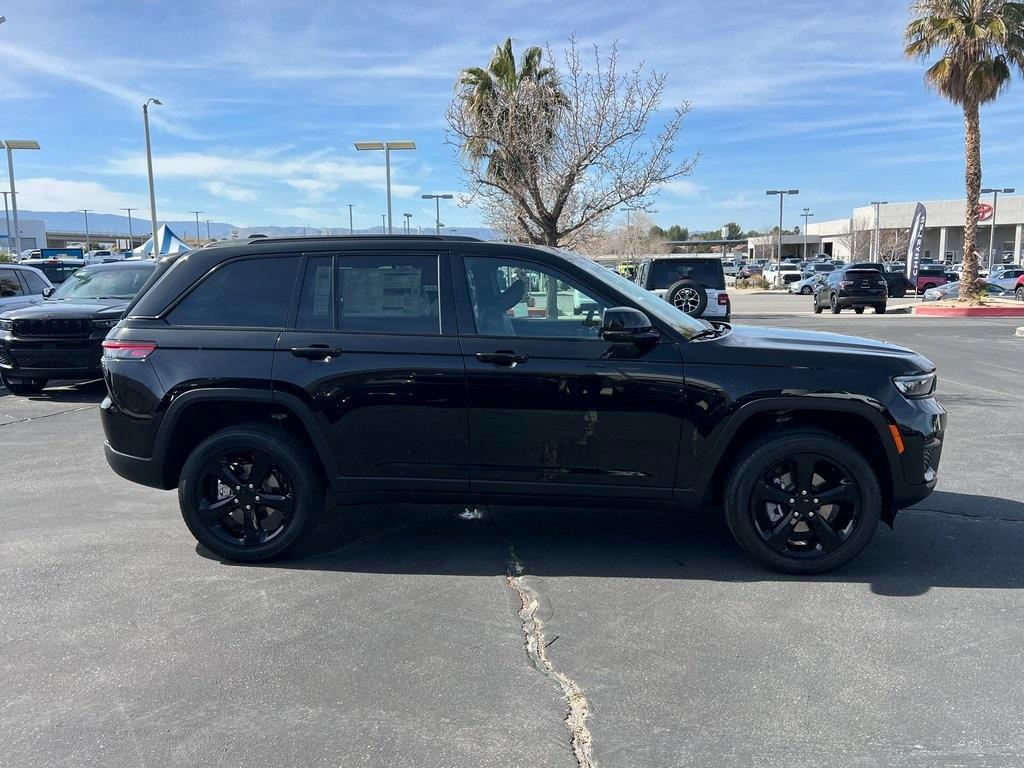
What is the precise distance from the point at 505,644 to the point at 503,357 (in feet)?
4.95

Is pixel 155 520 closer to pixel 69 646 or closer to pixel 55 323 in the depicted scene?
pixel 69 646

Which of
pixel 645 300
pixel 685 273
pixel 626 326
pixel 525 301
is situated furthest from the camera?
pixel 685 273

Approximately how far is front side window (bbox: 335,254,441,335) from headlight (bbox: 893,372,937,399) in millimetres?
2519

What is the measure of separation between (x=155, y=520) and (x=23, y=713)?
245cm

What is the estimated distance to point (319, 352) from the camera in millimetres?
4465

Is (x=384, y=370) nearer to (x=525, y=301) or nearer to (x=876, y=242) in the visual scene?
(x=525, y=301)

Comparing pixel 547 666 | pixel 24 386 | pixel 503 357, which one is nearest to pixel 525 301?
pixel 503 357

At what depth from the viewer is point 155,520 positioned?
548 cm

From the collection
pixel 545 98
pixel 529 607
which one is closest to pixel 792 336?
pixel 529 607

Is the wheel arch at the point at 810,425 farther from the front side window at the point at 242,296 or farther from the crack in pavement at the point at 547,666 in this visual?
the front side window at the point at 242,296

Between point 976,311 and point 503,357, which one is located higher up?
point 503,357

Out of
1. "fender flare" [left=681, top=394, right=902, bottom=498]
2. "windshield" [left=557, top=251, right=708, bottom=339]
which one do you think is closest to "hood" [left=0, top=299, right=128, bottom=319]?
"windshield" [left=557, top=251, right=708, bottom=339]

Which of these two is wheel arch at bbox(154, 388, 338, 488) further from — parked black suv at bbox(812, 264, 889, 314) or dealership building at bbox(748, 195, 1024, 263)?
dealership building at bbox(748, 195, 1024, 263)

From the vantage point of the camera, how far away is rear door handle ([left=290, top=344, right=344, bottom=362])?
446cm
